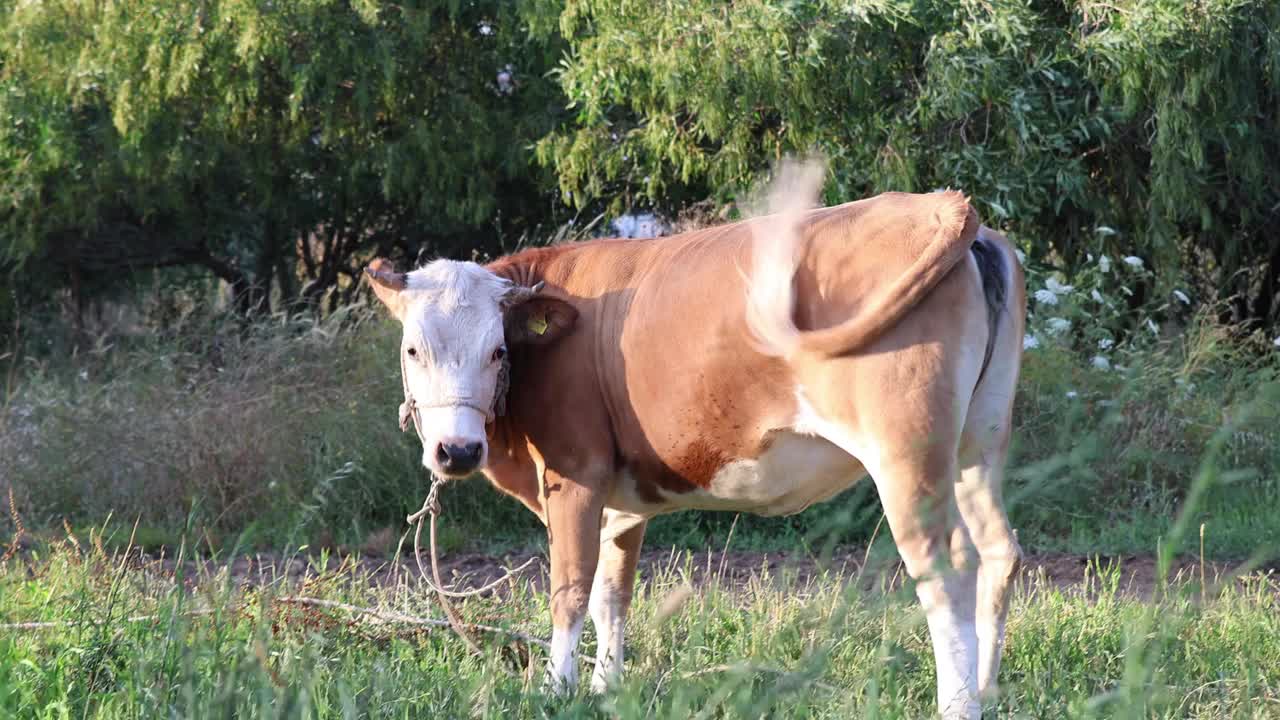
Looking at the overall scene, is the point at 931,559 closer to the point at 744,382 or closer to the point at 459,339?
the point at 744,382

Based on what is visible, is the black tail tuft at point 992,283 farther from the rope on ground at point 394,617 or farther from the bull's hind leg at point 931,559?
the rope on ground at point 394,617

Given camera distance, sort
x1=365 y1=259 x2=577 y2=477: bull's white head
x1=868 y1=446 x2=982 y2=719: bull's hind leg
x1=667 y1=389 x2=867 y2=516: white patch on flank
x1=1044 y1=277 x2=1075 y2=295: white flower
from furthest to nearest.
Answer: x1=1044 y1=277 x2=1075 y2=295: white flower, x1=365 y1=259 x2=577 y2=477: bull's white head, x1=667 y1=389 x2=867 y2=516: white patch on flank, x1=868 y1=446 x2=982 y2=719: bull's hind leg

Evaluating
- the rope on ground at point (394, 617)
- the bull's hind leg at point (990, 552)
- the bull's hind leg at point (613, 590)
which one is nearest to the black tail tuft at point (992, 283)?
the bull's hind leg at point (990, 552)

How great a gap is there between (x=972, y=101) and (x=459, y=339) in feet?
18.6

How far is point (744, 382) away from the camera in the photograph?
3943 millimetres

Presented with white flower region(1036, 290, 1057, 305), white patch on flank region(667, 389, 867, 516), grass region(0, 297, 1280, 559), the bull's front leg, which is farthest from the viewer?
white flower region(1036, 290, 1057, 305)

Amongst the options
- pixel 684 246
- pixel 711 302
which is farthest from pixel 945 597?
pixel 684 246

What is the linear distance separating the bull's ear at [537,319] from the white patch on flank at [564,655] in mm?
852

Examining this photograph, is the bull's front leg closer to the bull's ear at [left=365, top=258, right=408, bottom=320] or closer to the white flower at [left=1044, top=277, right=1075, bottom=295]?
the bull's ear at [left=365, top=258, right=408, bottom=320]

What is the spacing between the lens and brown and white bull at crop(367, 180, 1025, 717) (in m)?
3.71

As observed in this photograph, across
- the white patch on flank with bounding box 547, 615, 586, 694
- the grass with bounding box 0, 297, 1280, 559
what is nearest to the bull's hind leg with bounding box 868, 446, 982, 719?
the white patch on flank with bounding box 547, 615, 586, 694

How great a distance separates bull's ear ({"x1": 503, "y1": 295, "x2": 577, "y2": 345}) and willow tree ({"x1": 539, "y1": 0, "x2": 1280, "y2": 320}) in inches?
199

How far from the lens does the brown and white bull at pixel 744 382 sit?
371cm

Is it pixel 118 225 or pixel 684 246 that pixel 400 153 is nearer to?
pixel 118 225
